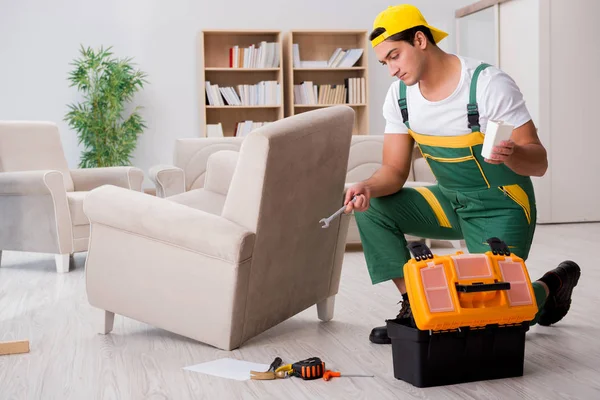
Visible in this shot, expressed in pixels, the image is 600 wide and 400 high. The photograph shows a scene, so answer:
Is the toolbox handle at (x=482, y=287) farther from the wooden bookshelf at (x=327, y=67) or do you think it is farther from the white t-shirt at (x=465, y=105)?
the wooden bookshelf at (x=327, y=67)

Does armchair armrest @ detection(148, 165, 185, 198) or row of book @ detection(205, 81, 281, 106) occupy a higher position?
row of book @ detection(205, 81, 281, 106)

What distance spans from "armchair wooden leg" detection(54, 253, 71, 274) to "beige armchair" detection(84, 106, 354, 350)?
68.9 inches

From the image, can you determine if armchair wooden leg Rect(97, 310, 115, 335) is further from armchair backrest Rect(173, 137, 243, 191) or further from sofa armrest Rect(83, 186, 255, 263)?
armchair backrest Rect(173, 137, 243, 191)

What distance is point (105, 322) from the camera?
2.96m

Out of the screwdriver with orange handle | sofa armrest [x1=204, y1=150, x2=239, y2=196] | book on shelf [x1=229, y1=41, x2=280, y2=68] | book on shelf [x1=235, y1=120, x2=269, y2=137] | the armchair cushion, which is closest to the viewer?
the screwdriver with orange handle

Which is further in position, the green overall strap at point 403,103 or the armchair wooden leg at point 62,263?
the armchair wooden leg at point 62,263

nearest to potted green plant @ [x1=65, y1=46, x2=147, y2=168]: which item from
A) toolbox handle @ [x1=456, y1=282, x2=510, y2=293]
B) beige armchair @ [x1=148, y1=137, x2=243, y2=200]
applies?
beige armchair @ [x1=148, y1=137, x2=243, y2=200]

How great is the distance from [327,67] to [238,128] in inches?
40.2

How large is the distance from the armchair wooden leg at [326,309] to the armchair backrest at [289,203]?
0.09 m

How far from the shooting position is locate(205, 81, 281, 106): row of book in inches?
293

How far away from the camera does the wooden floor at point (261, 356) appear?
86.9 inches

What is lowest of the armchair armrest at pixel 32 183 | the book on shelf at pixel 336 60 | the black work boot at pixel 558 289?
the black work boot at pixel 558 289

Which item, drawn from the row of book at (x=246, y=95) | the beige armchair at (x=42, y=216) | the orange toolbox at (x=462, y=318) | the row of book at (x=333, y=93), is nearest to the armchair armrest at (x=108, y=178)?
the beige armchair at (x=42, y=216)

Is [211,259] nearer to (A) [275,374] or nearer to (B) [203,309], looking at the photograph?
(B) [203,309]
